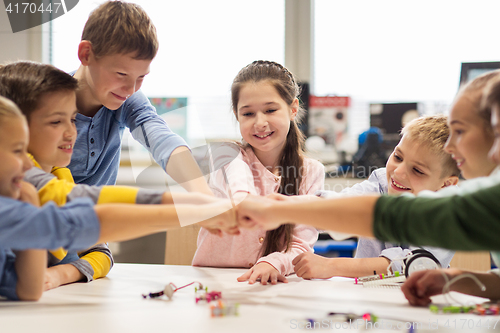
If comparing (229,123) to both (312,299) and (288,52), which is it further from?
(288,52)

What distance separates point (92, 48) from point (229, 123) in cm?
48

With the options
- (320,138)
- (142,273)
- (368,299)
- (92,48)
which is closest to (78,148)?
(92,48)

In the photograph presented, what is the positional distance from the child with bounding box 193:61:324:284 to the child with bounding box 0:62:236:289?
1.31ft

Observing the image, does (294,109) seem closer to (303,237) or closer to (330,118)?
(303,237)

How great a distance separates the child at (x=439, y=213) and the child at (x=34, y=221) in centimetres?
18

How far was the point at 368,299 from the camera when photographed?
0.76 metres

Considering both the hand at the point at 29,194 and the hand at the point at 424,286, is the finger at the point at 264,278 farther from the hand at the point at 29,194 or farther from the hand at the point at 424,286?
the hand at the point at 29,194

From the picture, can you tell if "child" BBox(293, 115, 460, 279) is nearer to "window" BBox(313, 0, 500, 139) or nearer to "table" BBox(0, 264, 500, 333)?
"table" BBox(0, 264, 500, 333)

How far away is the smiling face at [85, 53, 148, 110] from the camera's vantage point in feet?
3.19

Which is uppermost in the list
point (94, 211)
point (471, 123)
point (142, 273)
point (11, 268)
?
point (471, 123)

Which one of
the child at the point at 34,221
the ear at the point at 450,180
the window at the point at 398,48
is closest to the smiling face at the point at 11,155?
the child at the point at 34,221

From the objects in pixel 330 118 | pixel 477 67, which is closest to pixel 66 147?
pixel 330 118

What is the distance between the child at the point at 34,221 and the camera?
1.98 ft

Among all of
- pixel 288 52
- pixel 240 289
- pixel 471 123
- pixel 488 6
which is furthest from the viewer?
pixel 288 52
